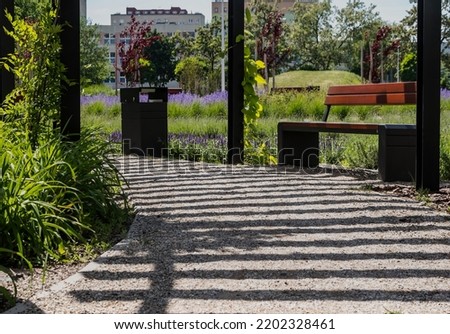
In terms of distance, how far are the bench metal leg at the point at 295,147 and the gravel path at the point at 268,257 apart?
1827 mm

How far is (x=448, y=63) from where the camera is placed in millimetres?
30141

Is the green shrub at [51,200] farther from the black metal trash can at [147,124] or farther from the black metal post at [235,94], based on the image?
the black metal trash can at [147,124]

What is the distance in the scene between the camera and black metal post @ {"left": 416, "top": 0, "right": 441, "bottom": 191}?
529 centimetres

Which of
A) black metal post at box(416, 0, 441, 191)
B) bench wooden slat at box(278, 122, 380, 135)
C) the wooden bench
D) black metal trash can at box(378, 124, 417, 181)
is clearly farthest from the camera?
the wooden bench

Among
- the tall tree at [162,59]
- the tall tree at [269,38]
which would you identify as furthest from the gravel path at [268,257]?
the tall tree at [162,59]

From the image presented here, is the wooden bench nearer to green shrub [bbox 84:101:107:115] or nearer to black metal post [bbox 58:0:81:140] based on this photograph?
black metal post [bbox 58:0:81:140]

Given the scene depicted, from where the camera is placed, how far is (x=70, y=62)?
472 centimetres

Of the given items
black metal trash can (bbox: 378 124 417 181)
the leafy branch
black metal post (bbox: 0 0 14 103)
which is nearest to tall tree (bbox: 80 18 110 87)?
the leafy branch

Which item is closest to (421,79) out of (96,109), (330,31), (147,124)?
(147,124)

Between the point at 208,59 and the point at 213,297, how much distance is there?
131ft

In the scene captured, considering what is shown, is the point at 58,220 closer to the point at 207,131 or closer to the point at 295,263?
the point at 295,263

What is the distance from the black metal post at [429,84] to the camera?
529cm

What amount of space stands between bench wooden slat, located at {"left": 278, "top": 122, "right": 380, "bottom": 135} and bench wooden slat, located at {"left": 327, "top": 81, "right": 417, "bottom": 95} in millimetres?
526

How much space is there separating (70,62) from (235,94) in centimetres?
287
